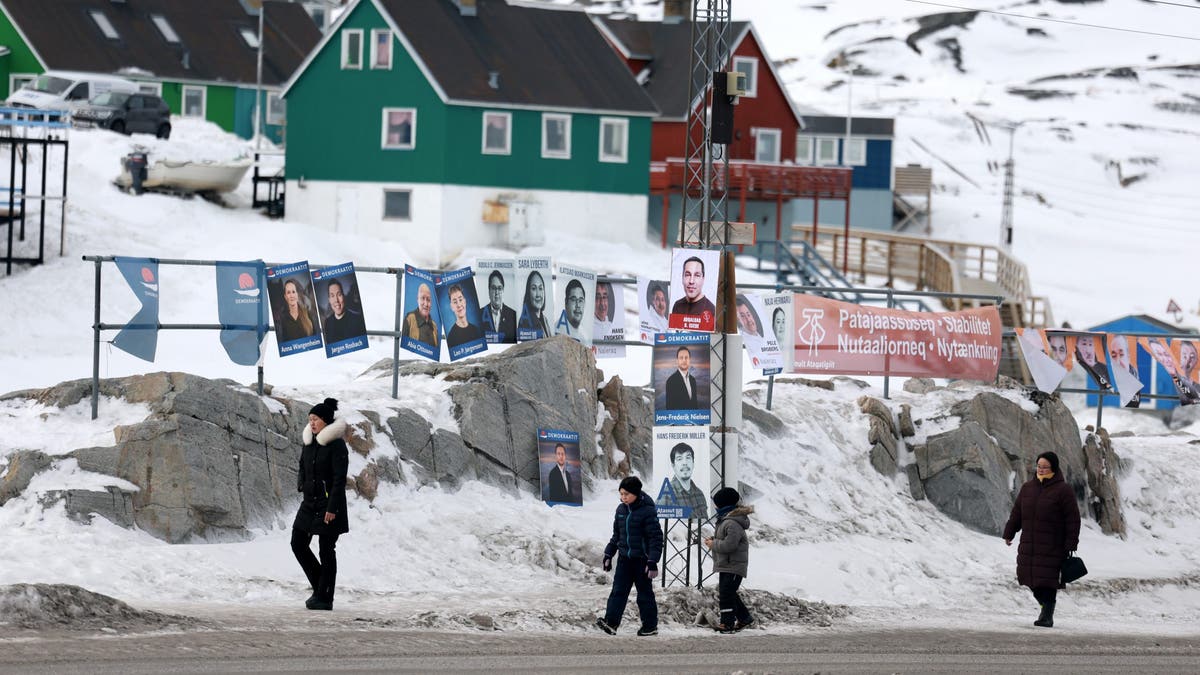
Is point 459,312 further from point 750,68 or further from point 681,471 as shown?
point 750,68

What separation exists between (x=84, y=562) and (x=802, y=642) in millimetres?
5845

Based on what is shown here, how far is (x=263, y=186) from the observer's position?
4956 centimetres

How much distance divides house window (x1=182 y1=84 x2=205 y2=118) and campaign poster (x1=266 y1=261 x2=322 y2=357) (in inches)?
1715

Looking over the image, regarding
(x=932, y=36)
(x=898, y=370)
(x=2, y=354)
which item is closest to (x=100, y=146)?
(x=2, y=354)

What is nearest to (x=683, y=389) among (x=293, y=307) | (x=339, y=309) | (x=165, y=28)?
(x=339, y=309)

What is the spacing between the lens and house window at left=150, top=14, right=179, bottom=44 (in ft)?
201

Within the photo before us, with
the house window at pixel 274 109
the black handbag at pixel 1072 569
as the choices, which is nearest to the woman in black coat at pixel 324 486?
the black handbag at pixel 1072 569

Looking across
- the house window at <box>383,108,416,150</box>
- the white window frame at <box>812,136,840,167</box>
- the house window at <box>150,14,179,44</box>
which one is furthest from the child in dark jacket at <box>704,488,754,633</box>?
the white window frame at <box>812,136,840,167</box>

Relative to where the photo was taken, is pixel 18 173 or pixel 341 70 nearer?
pixel 18 173

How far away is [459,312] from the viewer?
19734 mm

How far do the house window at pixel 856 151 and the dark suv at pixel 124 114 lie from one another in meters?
26.9

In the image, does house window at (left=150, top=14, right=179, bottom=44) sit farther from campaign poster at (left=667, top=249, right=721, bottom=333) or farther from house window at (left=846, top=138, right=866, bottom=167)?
campaign poster at (left=667, top=249, right=721, bottom=333)

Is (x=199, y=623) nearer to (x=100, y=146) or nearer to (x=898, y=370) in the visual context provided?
(x=898, y=370)

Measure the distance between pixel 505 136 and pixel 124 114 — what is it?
1185 centimetres
